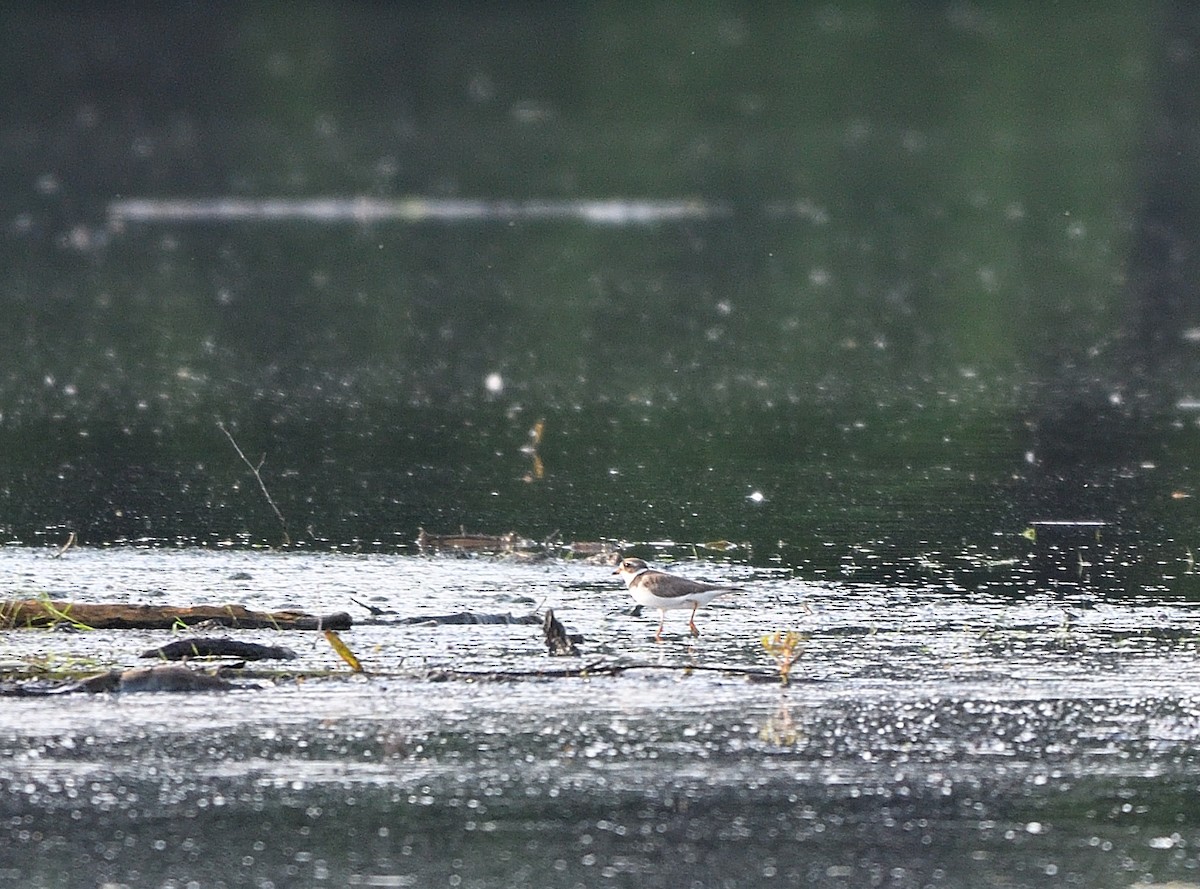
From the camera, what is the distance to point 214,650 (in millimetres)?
6602

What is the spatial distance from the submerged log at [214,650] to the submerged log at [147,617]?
0.29 meters

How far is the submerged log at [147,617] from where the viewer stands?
22.7ft

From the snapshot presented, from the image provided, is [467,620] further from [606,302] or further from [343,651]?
[606,302]

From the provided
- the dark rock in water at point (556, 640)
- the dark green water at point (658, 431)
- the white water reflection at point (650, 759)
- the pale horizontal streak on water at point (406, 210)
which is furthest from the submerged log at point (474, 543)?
the pale horizontal streak on water at point (406, 210)

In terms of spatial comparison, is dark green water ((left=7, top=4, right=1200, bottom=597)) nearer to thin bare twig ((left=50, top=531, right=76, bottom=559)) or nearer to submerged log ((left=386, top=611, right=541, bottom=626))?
thin bare twig ((left=50, top=531, right=76, bottom=559))

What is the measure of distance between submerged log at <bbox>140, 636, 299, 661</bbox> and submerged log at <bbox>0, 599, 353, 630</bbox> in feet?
0.94

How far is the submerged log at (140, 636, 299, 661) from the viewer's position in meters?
6.58

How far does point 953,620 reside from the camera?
7.22m

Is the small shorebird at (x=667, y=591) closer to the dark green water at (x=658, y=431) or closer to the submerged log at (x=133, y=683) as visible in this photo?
the dark green water at (x=658, y=431)

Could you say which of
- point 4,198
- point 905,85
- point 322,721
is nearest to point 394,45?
point 905,85

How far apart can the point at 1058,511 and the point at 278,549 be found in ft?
10.0

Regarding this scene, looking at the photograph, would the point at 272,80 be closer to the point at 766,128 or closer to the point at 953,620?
the point at 766,128

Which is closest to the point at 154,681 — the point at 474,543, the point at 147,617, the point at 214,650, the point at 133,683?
the point at 133,683

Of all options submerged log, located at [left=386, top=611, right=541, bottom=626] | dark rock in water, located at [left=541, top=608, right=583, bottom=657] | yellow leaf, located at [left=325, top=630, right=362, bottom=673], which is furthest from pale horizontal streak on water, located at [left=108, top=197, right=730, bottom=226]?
yellow leaf, located at [left=325, top=630, right=362, bottom=673]
